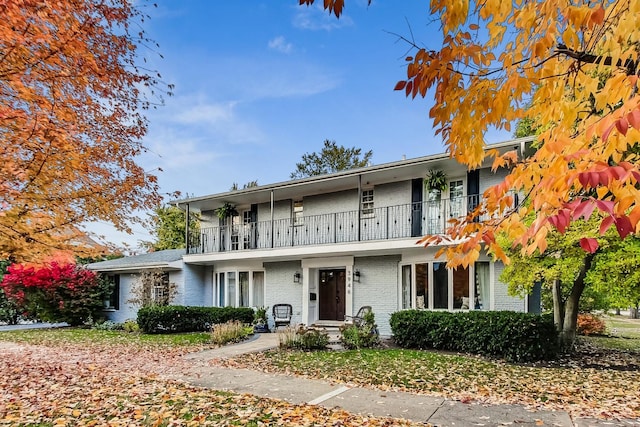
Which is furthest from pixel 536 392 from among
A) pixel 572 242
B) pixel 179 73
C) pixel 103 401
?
pixel 179 73

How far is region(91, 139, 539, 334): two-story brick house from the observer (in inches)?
595

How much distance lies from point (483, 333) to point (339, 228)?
Answer: 755 centimetres

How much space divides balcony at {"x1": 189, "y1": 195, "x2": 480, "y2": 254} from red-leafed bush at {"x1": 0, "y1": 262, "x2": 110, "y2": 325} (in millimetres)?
5980

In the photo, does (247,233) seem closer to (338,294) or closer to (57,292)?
(338,294)

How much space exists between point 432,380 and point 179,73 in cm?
806

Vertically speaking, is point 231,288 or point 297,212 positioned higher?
point 297,212

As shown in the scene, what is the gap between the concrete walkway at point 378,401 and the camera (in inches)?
246

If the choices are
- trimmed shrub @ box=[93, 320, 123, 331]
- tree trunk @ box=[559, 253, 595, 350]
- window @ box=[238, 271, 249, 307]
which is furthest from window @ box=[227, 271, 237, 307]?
tree trunk @ box=[559, 253, 595, 350]

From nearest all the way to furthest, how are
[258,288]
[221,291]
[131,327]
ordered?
[131,327] < [258,288] < [221,291]

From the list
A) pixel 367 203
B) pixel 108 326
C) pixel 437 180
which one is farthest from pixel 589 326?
pixel 108 326

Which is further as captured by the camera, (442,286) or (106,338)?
(106,338)

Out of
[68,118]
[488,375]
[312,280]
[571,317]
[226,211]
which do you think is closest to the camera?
[68,118]

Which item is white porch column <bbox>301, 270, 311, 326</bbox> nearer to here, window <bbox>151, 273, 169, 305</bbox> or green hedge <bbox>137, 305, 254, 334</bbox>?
green hedge <bbox>137, 305, 254, 334</bbox>

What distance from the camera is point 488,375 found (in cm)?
948
